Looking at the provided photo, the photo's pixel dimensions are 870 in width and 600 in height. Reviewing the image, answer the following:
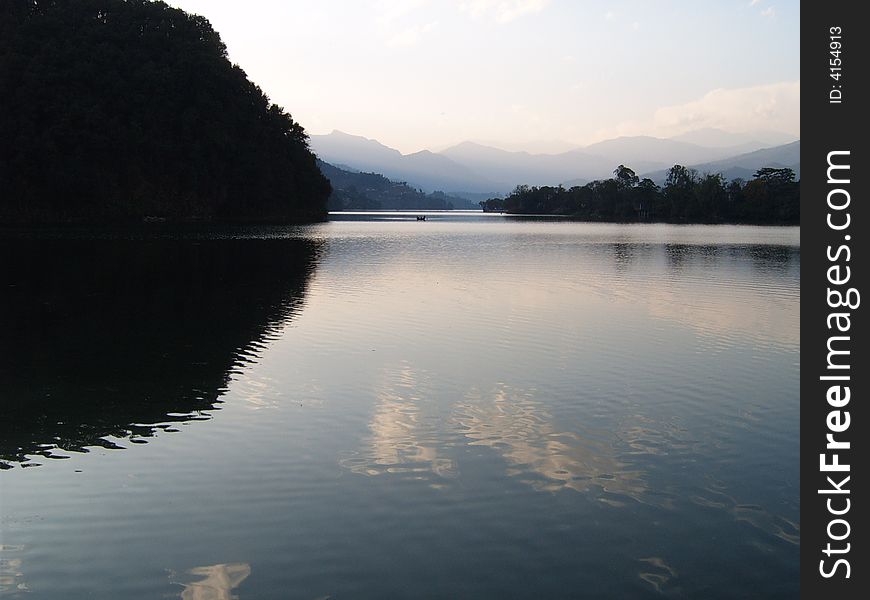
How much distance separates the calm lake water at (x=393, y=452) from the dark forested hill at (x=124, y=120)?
74.9m

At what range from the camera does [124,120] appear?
101 meters

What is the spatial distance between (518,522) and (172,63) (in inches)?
4455

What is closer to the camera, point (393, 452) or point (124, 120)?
point (393, 452)

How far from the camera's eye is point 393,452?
34.8 feet

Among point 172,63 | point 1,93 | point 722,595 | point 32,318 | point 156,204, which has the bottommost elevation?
point 722,595

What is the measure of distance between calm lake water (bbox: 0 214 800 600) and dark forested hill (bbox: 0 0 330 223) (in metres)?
74.9

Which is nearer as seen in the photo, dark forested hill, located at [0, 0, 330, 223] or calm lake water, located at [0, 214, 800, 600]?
calm lake water, located at [0, 214, 800, 600]

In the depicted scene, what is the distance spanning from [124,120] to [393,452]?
10291 cm

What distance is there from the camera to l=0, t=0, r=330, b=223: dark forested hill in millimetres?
89000

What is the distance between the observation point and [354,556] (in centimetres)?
747

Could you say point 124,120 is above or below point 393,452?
above

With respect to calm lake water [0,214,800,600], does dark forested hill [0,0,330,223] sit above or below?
above

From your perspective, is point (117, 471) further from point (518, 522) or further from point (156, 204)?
point (156, 204)

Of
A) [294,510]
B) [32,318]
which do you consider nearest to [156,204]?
[32,318]
